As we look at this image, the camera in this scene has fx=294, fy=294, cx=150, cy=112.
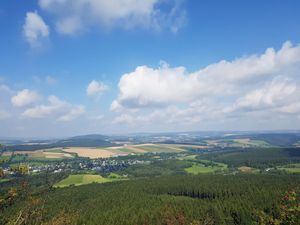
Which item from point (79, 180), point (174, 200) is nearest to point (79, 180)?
point (79, 180)

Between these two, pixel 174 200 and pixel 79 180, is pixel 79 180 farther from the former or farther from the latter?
pixel 174 200

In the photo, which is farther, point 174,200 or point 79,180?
point 79,180

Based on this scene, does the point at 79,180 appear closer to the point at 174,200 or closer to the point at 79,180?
the point at 79,180

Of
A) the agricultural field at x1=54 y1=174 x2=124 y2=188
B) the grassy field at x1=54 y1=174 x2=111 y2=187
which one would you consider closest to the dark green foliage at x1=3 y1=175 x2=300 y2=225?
the agricultural field at x1=54 y1=174 x2=124 y2=188

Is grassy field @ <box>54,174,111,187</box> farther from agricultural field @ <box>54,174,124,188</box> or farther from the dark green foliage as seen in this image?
the dark green foliage

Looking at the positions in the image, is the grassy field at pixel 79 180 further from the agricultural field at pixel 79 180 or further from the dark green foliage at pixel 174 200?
the dark green foliage at pixel 174 200

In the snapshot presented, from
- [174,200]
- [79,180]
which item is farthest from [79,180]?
[174,200]

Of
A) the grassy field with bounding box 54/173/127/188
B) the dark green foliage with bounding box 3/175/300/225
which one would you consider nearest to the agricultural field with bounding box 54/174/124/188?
the grassy field with bounding box 54/173/127/188

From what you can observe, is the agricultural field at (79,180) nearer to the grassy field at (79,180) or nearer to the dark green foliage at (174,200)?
the grassy field at (79,180)

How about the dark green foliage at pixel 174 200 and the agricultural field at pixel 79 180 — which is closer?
the dark green foliage at pixel 174 200

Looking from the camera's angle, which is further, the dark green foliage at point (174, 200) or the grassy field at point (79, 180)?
the grassy field at point (79, 180)

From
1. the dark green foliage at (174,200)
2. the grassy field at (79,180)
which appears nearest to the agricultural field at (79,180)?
the grassy field at (79,180)

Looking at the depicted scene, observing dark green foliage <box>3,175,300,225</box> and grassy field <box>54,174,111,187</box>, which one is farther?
grassy field <box>54,174,111,187</box>

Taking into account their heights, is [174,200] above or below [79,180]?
below
